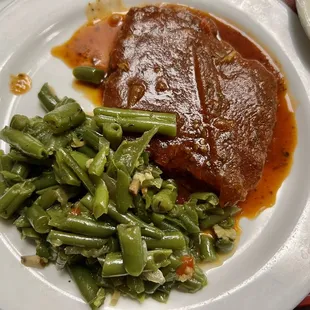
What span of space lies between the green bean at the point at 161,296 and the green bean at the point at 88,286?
383 mm

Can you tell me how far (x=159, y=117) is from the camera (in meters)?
3.35

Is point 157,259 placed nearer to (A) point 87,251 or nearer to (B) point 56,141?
(A) point 87,251

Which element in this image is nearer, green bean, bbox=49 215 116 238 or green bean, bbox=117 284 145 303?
green bean, bbox=49 215 116 238

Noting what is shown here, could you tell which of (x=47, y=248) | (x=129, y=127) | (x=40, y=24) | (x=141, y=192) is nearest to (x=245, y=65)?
(x=129, y=127)

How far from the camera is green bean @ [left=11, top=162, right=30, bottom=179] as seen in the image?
3.25m

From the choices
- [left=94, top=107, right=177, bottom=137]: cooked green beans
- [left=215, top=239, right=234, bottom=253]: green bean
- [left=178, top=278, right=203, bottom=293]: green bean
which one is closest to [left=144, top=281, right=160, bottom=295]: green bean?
[left=178, top=278, right=203, bottom=293]: green bean

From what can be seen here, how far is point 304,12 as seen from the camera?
3.88 meters

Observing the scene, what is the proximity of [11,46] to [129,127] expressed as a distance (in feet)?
4.69

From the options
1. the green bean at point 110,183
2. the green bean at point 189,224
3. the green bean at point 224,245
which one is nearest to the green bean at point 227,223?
the green bean at point 224,245

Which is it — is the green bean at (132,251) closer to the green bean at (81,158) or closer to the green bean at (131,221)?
the green bean at (131,221)

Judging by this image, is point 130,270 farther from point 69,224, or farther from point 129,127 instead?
point 129,127

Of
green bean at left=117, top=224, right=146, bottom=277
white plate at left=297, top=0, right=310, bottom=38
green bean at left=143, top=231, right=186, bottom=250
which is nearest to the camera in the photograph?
green bean at left=117, top=224, right=146, bottom=277

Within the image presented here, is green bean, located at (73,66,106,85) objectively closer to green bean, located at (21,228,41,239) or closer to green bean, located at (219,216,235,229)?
green bean, located at (21,228,41,239)

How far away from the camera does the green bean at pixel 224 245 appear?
11.1ft
